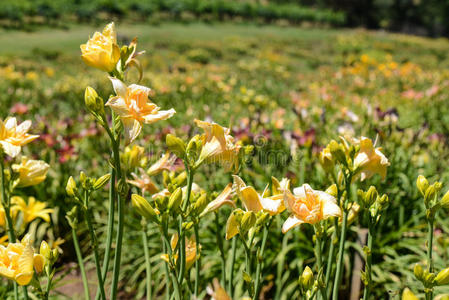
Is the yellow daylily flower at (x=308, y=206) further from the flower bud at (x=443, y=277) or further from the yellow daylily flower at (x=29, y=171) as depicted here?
the yellow daylily flower at (x=29, y=171)

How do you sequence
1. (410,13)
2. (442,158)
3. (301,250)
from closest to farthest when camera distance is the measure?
(301,250) → (442,158) → (410,13)

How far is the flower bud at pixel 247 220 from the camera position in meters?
0.96

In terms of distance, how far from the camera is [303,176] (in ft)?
8.21

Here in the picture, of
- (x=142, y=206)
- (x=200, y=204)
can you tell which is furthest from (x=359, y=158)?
(x=142, y=206)

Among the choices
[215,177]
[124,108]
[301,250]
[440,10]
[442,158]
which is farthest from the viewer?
[440,10]

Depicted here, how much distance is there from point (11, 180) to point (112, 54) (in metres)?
0.60

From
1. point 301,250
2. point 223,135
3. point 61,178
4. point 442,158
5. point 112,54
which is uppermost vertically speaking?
point 112,54

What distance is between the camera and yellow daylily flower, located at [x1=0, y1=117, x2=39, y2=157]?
1.10m

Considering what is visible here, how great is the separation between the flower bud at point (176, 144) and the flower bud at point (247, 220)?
0.76 feet

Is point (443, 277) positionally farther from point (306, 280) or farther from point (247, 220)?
point (247, 220)

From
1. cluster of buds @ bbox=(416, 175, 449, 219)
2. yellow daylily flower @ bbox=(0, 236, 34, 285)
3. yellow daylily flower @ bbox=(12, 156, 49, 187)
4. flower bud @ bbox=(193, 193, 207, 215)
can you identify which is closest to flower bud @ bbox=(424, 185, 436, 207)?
cluster of buds @ bbox=(416, 175, 449, 219)

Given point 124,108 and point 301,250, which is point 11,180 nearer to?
point 124,108

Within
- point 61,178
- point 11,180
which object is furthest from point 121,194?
point 61,178

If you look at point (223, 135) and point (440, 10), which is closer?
point (223, 135)
